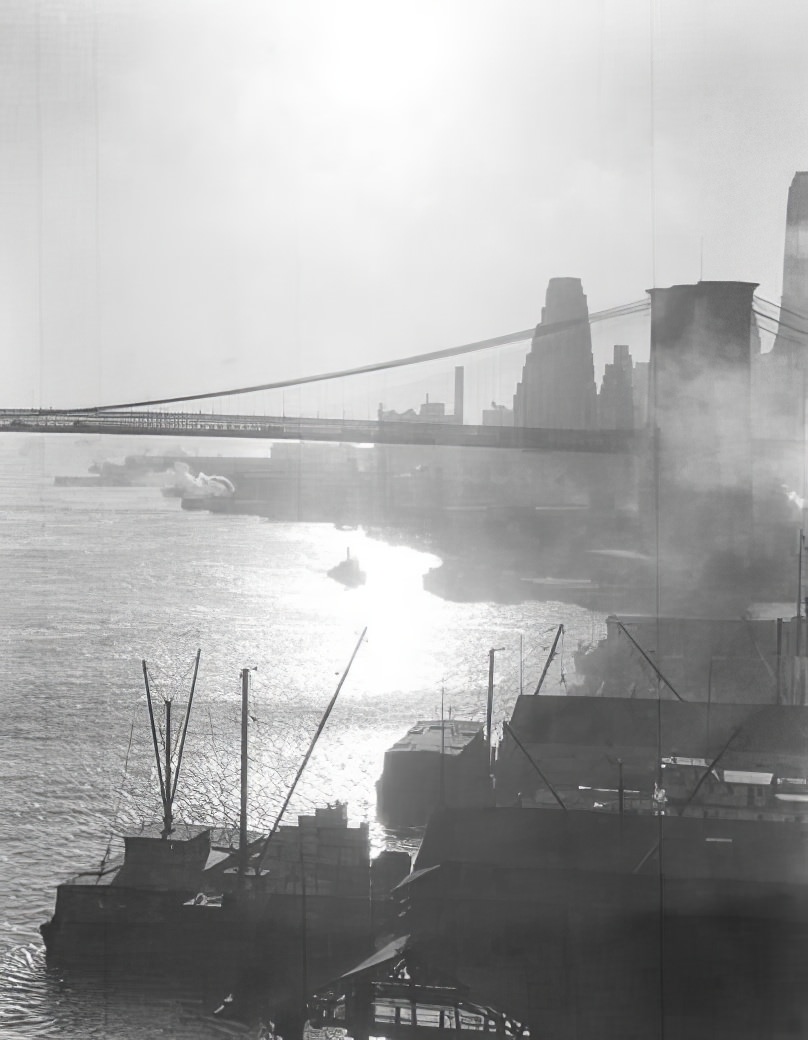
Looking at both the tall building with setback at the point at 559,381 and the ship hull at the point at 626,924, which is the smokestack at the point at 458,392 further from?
the ship hull at the point at 626,924

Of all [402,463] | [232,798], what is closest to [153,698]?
[232,798]

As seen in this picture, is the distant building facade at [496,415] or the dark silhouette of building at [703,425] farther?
the distant building facade at [496,415]

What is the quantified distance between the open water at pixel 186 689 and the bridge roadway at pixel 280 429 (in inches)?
111

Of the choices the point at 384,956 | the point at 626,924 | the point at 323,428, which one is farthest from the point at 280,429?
the point at 626,924

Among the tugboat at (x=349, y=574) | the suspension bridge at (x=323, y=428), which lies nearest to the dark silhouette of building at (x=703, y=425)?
the suspension bridge at (x=323, y=428)

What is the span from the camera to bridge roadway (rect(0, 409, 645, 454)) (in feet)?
55.5

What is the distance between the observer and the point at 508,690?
1302cm

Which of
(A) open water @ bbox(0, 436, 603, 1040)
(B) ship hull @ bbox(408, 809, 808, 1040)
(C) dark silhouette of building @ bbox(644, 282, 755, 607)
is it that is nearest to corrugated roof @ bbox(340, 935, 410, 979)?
(B) ship hull @ bbox(408, 809, 808, 1040)

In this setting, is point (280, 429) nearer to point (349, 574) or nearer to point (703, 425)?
point (703, 425)

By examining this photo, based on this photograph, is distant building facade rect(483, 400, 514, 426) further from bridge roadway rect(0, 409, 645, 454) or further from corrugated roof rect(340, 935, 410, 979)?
corrugated roof rect(340, 935, 410, 979)

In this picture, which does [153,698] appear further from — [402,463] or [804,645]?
[402,463]

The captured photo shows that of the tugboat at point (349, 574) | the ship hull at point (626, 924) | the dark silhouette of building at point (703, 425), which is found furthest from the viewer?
the tugboat at point (349, 574)

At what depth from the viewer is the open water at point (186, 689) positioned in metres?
5.89

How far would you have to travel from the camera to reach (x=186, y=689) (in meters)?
13.3
